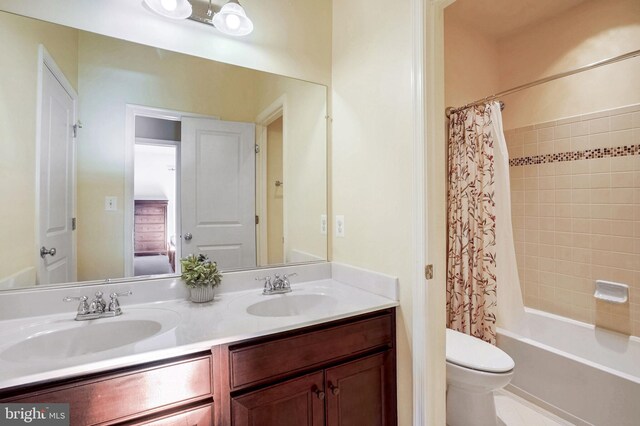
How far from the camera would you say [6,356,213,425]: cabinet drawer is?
0.74 m

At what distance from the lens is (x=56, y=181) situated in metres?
1.19

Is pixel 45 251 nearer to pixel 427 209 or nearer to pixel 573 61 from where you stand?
pixel 427 209

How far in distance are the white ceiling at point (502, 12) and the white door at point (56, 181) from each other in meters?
2.38

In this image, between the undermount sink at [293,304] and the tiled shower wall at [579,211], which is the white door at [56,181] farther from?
the tiled shower wall at [579,211]

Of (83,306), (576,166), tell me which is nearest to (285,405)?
(83,306)

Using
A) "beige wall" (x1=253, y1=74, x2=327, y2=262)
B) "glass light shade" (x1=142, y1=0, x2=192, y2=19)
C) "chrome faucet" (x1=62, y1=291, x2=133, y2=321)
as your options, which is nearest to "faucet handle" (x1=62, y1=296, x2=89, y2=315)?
"chrome faucet" (x1=62, y1=291, x2=133, y2=321)

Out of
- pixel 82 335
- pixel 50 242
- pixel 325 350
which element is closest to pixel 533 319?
pixel 325 350

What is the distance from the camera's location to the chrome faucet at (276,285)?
1457 mm

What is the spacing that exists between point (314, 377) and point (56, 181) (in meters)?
1.29

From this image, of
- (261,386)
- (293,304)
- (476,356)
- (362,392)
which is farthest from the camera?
(476,356)

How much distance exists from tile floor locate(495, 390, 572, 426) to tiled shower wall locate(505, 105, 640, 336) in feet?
2.32

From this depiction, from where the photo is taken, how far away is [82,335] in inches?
40.6

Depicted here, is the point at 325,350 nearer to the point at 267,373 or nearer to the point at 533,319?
the point at 267,373

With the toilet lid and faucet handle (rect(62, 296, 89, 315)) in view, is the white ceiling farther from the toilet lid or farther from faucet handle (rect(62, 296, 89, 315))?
faucet handle (rect(62, 296, 89, 315))
